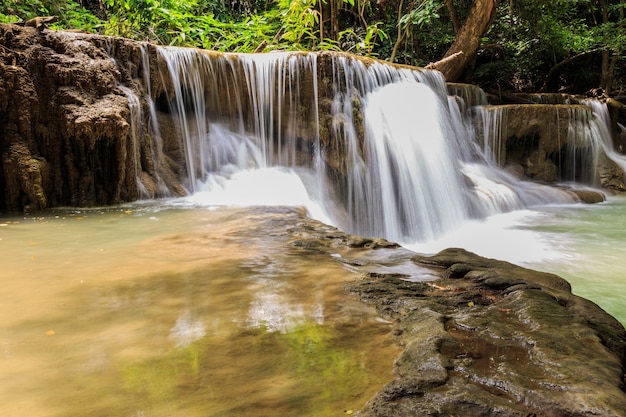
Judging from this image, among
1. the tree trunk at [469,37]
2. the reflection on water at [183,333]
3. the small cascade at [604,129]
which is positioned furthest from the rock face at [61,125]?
the small cascade at [604,129]

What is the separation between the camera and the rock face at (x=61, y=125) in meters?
6.30

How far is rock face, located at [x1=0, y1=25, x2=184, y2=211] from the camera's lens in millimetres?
6301

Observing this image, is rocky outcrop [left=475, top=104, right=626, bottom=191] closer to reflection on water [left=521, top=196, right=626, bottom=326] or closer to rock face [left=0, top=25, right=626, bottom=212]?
reflection on water [left=521, top=196, right=626, bottom=326]

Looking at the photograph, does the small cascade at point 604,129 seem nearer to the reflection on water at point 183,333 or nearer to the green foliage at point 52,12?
the reflection on water at point 183,333

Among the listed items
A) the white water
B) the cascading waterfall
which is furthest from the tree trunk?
the cascading waterfall

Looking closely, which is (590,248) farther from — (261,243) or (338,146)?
(261,243)

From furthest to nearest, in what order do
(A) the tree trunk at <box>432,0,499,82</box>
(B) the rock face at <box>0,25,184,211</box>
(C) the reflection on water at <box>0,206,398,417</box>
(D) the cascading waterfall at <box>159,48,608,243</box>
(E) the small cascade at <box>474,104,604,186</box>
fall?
(A) the tree trunk at <box>432,0,499,82</box>, (E) the small cascade at <box>474,104,604,186</box>, (D) the cascading waterfall at <box>159,48,608,243</box>, (B) the rock face at <box>0,25,184,211</box>, (C) the reflection on water at <box>0,206,398,417</box>

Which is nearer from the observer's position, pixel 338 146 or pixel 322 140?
pixel 338 146

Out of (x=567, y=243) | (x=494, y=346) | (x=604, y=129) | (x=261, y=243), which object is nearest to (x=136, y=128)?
(x=261, y=243)

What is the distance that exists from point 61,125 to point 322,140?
4.37 meters

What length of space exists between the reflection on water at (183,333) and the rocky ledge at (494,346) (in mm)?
166

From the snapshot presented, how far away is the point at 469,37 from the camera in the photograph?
14.5 meters

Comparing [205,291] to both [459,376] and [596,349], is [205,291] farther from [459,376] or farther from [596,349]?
[596,349]

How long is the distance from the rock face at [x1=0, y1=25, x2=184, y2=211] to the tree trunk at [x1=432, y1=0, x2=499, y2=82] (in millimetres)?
10437
